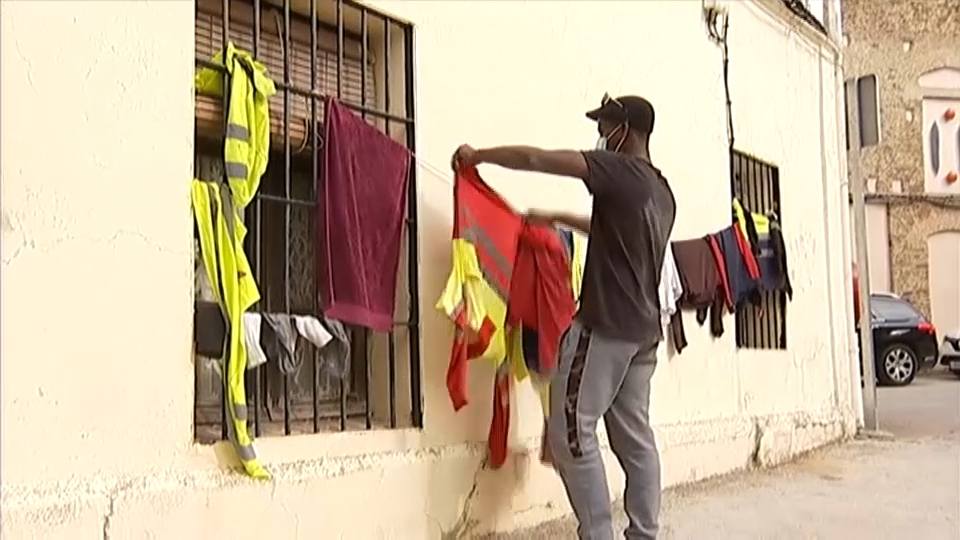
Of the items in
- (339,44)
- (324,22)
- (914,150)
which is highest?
(914,150)

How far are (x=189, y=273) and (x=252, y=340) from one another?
0.34 m

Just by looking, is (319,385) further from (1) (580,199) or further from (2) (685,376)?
(2) (685,376)

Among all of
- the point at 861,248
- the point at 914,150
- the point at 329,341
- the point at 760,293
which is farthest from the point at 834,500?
the point at 914,150

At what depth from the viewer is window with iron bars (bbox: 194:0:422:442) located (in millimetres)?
3646

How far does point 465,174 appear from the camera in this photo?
424 centimetres

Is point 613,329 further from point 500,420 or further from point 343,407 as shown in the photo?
point 343,407

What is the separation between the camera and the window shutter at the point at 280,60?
11.8 ft

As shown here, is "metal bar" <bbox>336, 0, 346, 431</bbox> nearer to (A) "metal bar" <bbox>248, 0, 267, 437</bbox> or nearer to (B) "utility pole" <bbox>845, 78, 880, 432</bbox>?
(A) "metal bar" <bbox>248, 0, 267, 437</bbox>

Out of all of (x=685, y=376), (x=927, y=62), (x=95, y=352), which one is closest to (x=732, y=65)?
(x=685, y=376)

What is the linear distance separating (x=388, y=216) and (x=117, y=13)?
4.29 ft

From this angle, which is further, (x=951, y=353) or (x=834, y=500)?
(x=951, y=353)

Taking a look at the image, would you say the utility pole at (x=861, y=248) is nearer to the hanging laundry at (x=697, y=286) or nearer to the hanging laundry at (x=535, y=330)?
the hanging laundry at (x=697, y=286)

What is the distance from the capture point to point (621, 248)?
12.6 ft

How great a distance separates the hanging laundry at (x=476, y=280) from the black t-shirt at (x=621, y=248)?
535 millimetres
